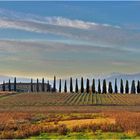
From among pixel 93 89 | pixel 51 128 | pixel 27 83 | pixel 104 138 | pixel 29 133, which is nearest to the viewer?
pixel 104 138

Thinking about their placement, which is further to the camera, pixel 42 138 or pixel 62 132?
pixel 62 132

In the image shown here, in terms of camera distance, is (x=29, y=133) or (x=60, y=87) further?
(x=60, y=87)

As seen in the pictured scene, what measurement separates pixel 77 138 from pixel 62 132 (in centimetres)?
307

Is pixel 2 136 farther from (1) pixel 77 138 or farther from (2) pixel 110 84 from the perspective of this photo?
(2) pixel 110 84

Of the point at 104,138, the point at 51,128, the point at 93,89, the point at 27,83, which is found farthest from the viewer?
the point at 27,83

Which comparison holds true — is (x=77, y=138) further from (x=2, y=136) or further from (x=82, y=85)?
(x=82, y=85)

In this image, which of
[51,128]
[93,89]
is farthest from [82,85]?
[51,128]

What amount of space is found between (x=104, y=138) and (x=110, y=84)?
124 m

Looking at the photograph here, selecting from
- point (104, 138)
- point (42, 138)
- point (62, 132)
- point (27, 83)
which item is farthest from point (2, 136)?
point (27, 83)

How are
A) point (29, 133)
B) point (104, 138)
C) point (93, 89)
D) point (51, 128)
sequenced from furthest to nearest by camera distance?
point (93, 89) < point (51, 128) < point (29, 133) < point (104, 138)

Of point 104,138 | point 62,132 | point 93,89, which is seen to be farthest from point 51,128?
point 93,89

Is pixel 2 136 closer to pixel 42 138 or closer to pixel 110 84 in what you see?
pixel 42 138

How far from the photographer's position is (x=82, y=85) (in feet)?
476

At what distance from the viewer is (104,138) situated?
2384cm
